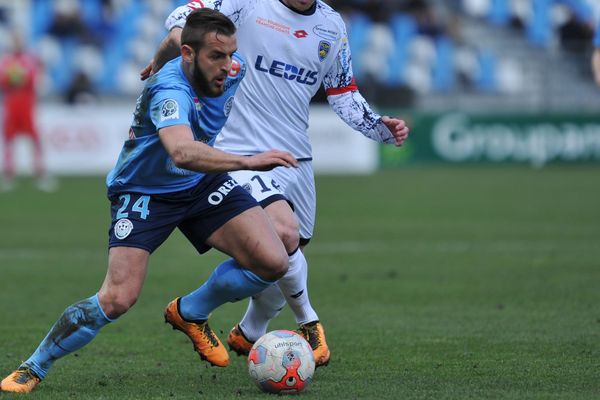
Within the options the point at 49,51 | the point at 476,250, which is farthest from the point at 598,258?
the point at 49,51

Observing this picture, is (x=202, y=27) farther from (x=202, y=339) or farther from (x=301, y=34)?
(x=202, y=339)

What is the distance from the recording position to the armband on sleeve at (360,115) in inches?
285

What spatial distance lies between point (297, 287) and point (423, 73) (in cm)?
2321

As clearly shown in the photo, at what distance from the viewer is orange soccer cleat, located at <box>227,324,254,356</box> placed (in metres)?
7.16

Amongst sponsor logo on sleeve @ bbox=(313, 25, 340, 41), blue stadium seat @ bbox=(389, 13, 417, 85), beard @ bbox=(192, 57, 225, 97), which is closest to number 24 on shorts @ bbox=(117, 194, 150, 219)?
beard @ bbox=(192, 57, 225, 97)

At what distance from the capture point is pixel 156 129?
19.3ft

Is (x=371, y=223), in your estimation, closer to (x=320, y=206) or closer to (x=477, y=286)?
(x=320, y=206)

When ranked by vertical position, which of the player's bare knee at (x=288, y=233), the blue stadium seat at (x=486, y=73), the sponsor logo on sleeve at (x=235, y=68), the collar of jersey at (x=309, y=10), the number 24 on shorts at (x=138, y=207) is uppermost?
the sponsor logo on sleeve at (x=235, y=68)

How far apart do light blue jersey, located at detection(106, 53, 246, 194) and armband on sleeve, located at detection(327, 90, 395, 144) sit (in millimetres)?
1247

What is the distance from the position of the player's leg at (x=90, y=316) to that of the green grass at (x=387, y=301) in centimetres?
12

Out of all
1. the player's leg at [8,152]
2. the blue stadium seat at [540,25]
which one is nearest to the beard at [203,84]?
the player's leg at [8,152]

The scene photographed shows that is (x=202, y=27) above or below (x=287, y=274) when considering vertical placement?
above

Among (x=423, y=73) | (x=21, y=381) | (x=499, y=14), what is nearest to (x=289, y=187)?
(x=21, y=381)

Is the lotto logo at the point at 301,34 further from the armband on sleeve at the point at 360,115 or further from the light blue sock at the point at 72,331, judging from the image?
the light blue sock at the point at 72,331
